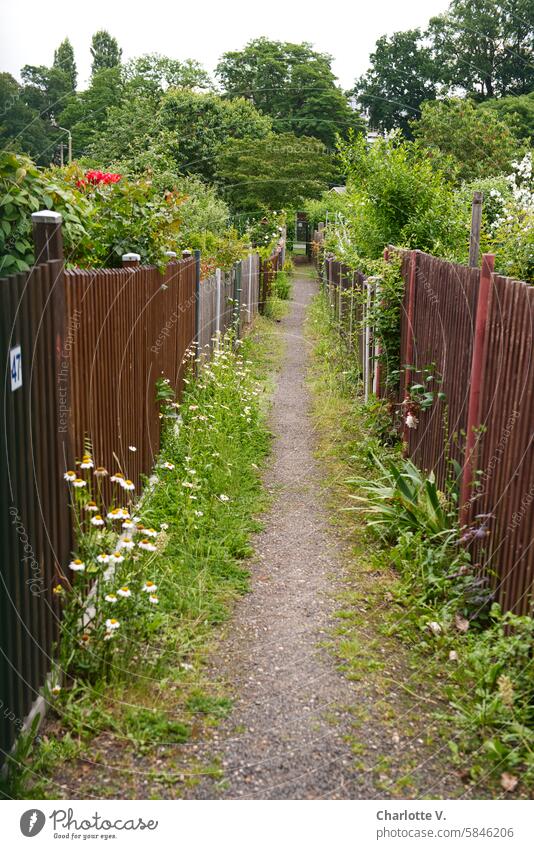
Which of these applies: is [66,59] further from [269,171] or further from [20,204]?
[20,204]

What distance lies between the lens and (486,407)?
16.2 ft

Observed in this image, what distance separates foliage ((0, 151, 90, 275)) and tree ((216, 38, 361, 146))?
128 feet

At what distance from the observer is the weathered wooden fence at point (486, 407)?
13.7ft

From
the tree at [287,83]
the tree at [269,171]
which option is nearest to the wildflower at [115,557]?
the tree at [269,171]

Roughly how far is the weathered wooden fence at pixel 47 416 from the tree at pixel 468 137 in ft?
87.3

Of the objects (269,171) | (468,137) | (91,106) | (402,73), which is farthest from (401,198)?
(91,106)

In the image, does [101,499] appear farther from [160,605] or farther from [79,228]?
[79,228]

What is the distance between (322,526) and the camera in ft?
21.2

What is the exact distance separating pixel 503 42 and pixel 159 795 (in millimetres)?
49594

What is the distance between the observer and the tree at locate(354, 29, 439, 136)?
4344 cm

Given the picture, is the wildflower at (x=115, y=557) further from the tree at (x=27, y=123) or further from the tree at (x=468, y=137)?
the tree at (x=468, y=137)

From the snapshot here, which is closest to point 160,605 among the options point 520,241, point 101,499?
point 101,499

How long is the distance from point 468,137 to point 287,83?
16897 mm

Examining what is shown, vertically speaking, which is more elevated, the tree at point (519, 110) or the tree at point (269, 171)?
the tree at point (519, 110)
